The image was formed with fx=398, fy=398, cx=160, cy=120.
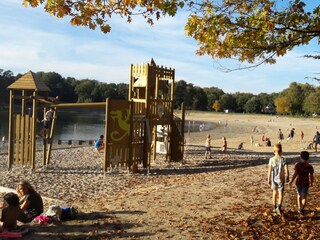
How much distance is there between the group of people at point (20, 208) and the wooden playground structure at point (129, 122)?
266 inches

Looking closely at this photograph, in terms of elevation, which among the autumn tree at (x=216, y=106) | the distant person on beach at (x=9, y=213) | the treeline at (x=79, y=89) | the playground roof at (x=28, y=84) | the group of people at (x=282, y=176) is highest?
the treeline at (x=79, y=89)

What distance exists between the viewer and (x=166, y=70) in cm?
1773

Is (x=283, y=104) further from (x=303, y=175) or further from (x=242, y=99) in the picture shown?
(x=303, y=175)

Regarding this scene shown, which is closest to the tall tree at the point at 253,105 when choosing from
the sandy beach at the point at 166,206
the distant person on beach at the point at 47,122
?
the sandy beach at the point at 166,206

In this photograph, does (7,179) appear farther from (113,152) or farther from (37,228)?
(37,228)

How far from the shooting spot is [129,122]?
1525 cm

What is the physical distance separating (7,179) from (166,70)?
8096 millimetres

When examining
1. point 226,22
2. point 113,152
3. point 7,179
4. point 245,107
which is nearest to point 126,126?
point 113,152

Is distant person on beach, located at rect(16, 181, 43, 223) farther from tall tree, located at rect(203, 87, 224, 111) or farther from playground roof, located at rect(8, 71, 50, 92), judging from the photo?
tall tree, located at rect(203, 87, 224, 111)

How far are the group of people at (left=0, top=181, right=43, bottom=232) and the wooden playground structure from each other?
6.76 metres

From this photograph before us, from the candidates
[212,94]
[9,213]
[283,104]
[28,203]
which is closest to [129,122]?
[28,203]

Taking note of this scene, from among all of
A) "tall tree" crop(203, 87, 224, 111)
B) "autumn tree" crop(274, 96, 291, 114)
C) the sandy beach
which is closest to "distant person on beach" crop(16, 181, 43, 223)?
the sandy beach

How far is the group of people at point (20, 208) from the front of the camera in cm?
681

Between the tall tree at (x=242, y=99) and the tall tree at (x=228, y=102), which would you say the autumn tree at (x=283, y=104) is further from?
the tall tree at (x=228, y=102)
